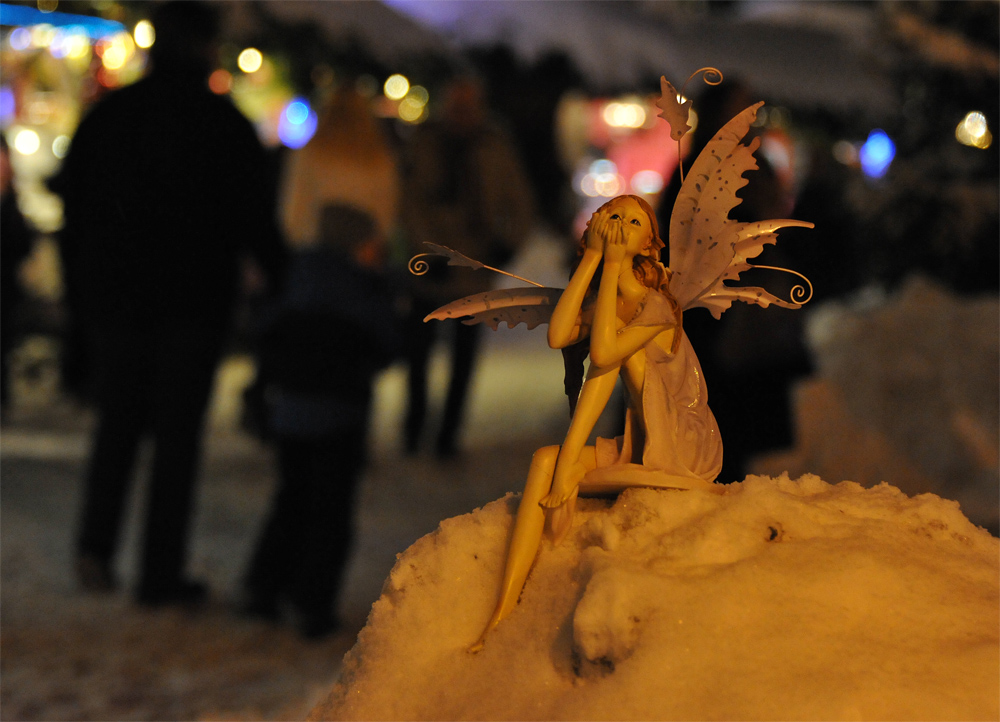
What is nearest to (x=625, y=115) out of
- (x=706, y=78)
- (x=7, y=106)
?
(x=7, y=106)

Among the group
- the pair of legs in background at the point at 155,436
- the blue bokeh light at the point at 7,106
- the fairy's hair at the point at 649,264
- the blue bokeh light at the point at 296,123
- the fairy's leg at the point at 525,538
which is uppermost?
the blue bokeh light at the point at 296,123

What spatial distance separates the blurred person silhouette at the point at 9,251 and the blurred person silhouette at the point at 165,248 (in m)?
2.45

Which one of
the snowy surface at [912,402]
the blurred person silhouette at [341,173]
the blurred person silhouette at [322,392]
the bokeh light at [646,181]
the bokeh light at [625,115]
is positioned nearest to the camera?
the blurred person silhouette at [322,392]

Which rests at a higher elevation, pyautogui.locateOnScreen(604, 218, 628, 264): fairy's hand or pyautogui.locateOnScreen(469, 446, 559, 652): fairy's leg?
pyautogui.locateOnScreen(604, 218, 628, 264): fairy's hand

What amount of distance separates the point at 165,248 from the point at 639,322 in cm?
230

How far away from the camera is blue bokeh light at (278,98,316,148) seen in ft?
22.4

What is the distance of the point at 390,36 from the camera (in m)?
6.25

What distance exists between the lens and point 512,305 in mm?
1592

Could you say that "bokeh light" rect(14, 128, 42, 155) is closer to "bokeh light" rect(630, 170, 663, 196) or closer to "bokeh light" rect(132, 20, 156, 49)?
"bokeh light" rect(132, 20, 156, 49)

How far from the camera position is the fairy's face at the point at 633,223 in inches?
59.0

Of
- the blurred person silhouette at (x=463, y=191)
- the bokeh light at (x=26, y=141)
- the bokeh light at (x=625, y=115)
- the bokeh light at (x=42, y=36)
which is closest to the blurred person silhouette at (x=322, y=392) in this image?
the blurred person silhouette at (x=463, y=191)

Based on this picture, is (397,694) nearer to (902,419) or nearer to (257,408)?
(257,408)

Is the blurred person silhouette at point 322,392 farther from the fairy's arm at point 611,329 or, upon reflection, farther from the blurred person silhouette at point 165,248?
the fairy's arm at point 611,329

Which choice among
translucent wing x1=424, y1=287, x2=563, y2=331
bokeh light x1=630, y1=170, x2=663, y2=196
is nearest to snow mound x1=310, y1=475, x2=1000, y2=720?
translucent wing x1=424, y1=287, x2=563, y2=331
